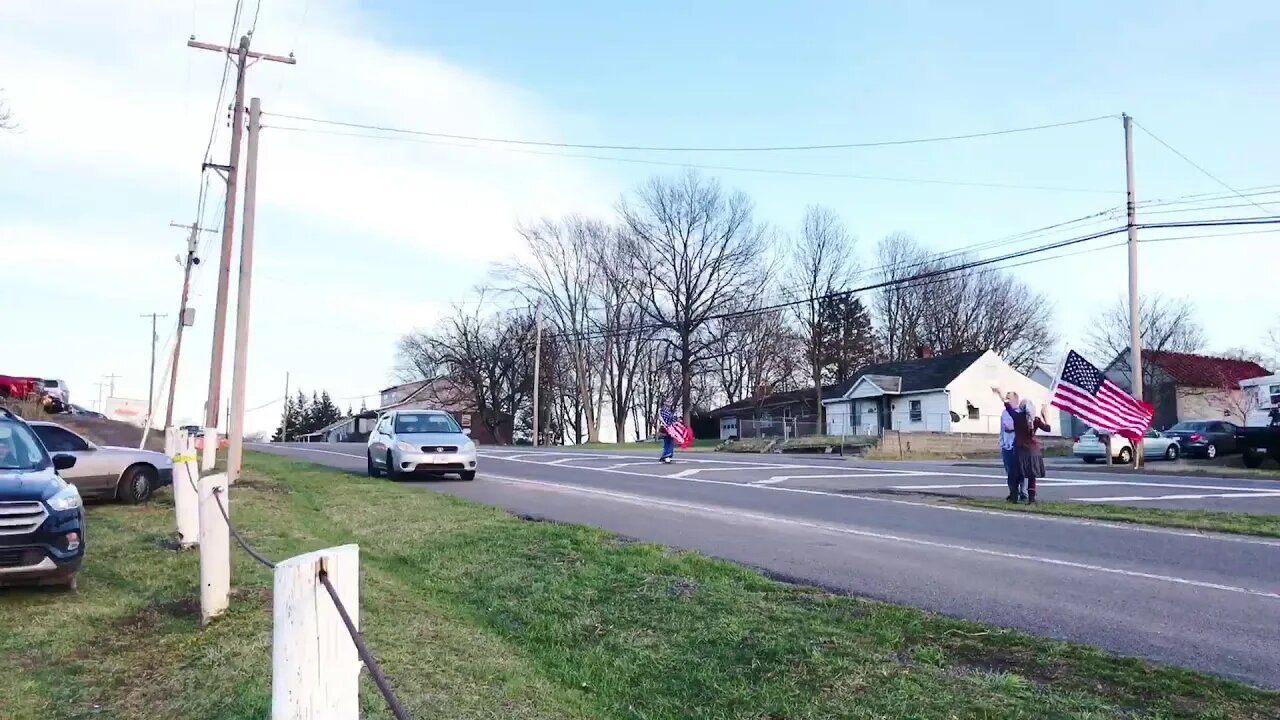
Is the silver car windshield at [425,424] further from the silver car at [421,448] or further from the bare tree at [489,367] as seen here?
the bare tree at [489,367]

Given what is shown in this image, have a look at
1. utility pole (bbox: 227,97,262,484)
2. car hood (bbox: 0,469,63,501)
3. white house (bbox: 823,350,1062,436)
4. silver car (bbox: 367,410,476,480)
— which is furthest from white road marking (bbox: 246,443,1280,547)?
white house (bbox: 823,350,1062,436)

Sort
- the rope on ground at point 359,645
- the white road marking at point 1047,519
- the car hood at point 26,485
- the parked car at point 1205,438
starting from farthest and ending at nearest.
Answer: the parked car at point 1205,438 → the white road marking at point 1047,519 → the car hood at point 26,485 → the rope on ground at point 359,645

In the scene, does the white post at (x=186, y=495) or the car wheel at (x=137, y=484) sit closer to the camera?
the white post at (x=186, y=495)

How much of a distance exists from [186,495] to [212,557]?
343 cm

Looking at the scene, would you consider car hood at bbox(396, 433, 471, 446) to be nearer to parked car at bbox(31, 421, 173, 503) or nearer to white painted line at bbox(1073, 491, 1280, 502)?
parked car at bbox(31, 421, 173, 503)

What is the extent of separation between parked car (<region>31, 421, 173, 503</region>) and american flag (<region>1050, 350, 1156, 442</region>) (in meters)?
15.6

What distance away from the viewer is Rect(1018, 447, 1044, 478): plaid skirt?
14.4 meters

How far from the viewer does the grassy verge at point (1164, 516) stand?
11.6 metres

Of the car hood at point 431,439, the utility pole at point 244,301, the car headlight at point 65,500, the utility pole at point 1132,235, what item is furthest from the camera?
the utility pole at point 1132,235

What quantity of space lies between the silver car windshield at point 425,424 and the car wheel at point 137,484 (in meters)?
6.26

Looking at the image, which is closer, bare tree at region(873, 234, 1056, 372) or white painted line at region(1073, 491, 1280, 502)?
white painted line at region(1073, 491, 1280, 502)

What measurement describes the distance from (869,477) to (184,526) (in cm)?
1407

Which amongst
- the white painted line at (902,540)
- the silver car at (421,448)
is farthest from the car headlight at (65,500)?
the silver car at (421,448)

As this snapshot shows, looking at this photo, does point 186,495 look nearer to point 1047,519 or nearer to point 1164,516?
point 1047,519
